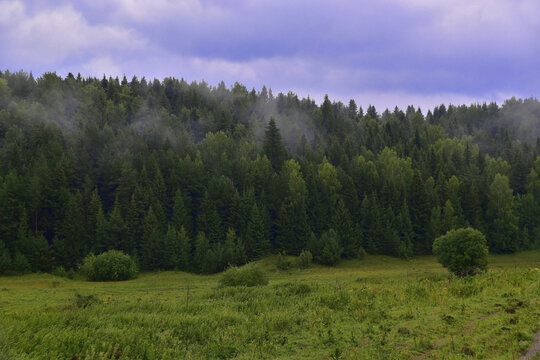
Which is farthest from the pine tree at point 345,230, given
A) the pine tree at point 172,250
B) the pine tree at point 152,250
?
the pine tree at point 152,250

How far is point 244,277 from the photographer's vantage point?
4522cm

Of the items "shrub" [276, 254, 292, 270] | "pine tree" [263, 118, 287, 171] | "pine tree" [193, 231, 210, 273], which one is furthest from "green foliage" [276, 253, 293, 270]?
"pine tree" [263, 118, 287, 171]

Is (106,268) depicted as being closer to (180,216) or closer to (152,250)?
(152,250)

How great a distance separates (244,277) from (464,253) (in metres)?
29.5

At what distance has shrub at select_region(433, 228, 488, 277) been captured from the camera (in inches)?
1934

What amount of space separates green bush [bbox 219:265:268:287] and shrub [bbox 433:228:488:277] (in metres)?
25.9

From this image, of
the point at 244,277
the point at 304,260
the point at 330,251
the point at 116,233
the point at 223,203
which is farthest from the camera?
the point at 223,203

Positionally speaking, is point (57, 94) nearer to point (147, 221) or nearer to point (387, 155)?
point (147, 221)

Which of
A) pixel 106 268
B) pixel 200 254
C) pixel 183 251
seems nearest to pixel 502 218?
pixel 200 254

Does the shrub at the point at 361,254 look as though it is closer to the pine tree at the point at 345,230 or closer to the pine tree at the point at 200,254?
the pine tree at the point at 345,230

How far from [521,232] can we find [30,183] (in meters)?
138

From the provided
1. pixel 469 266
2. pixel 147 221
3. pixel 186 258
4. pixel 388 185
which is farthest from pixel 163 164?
pixel 469 266

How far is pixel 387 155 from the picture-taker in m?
146

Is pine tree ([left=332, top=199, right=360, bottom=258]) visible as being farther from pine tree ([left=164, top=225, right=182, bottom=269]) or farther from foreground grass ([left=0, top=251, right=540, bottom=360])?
foreground grass ([left=0, top=251, right=540, bottom=360])
